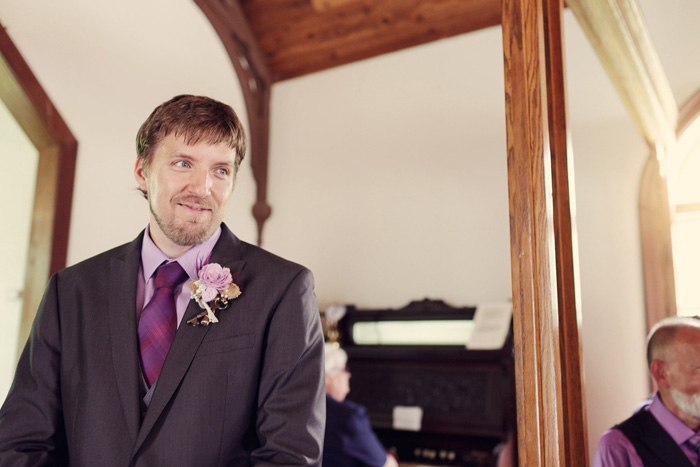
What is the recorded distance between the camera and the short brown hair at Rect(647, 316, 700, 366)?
5.77ft

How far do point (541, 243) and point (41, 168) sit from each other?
5.86ft

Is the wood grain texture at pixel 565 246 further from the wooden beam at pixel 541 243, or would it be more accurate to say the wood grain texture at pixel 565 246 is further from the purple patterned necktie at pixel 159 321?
the purple patterned necktie at pixel 159 321

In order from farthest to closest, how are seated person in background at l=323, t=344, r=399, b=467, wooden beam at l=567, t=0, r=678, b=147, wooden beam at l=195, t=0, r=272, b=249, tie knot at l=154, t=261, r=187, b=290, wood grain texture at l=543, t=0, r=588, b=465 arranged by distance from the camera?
wooden beam at l=195, t=0, r=272, b=249
seated person in background at l=323, t=344, r=399, b=467
wooden beam at l=567, t=0, r=678, b=147
wood grain texture at l=543, t=0, r=588, b=465
tie knot at l=154, t=261, r=187, b=290

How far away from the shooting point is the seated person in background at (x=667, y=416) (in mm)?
1670

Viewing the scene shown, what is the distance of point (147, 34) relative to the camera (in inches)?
123

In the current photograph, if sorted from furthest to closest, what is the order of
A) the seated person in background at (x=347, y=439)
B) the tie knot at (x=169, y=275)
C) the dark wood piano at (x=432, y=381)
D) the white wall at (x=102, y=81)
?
the dark wood piano at (x=432, y=381), the seated person in background at (x=347, y=439), the white wall at (x=102, y=81), the tie knot at (x=169, y=275)

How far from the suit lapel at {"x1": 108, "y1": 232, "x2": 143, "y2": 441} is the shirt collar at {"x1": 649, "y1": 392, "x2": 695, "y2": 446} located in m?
1.40

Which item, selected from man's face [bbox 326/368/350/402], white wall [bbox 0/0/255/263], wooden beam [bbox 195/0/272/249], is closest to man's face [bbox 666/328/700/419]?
white wall [bbox 0/0/255/263]

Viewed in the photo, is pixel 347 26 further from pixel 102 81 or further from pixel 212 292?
pixel 212 292

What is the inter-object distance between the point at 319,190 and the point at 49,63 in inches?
119

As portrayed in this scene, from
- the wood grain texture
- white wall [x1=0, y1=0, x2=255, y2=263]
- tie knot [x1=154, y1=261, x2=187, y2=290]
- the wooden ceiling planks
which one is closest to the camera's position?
tie knot [x1=154, y1=261, x2=187, y2=290]

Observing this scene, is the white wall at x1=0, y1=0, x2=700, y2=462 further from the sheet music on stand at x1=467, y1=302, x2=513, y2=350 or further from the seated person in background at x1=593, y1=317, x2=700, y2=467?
the sheet music on stand at x1=467, y1=302, x2=513, y2=350

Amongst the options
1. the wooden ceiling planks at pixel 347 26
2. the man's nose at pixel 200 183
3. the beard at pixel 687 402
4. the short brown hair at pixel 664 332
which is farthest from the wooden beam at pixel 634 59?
the wooden ceiling planks at pixel 347 26

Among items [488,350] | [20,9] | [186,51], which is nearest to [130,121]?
[20,9]
